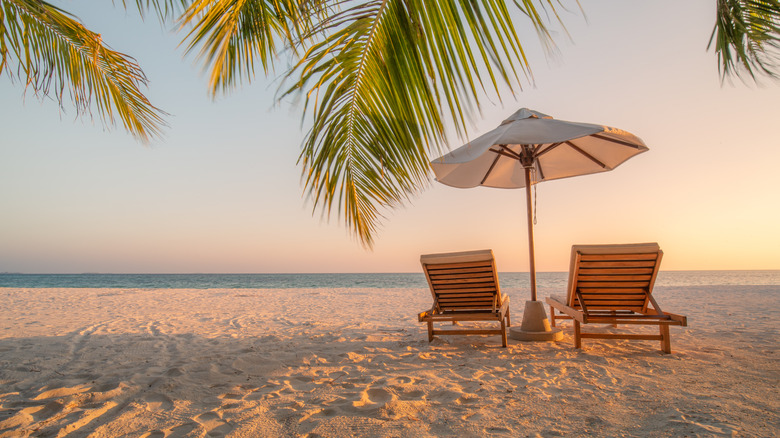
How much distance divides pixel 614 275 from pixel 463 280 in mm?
1331

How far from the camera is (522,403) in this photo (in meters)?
2.02

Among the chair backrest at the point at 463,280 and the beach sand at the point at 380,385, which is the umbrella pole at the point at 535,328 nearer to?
the beach sand at the point at 380,385

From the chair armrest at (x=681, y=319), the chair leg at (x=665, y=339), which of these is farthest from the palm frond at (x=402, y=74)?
the chair leg at (x=665, y=339)

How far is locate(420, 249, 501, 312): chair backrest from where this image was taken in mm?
3486

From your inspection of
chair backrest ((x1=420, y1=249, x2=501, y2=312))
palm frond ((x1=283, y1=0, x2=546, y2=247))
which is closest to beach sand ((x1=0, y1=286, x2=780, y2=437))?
chair backrest ((x1=420, y1=249, x2=501, y2=312))

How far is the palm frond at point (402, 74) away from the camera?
94cm

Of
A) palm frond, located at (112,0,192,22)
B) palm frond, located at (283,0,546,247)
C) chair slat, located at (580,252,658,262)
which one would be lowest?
chair slat, located at (580,252,658,262)

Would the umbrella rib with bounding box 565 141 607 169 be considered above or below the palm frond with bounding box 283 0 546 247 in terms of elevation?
above

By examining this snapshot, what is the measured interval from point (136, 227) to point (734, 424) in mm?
32939

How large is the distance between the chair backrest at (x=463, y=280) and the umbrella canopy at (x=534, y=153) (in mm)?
491

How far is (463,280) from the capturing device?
3.63 meters

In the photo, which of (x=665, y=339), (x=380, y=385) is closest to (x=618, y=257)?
(x=665, y=339)

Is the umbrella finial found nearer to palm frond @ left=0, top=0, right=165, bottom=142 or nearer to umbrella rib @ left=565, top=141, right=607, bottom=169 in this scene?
umbrella rib @ left=565, top=141, right=607, bottom=169

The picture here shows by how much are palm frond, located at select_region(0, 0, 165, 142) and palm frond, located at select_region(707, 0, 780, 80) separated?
11.9 ft
